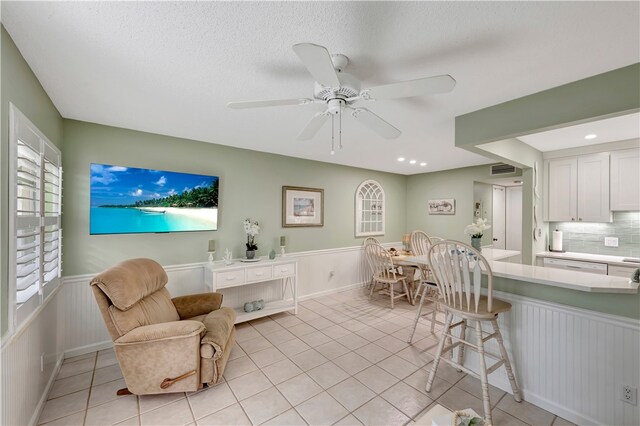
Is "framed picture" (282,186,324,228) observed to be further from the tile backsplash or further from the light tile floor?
the tile backsplash

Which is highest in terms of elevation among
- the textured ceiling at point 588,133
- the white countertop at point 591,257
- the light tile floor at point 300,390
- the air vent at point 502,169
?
the textured ceiling at point 588,133

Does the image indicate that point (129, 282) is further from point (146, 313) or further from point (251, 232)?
point (251, 232)

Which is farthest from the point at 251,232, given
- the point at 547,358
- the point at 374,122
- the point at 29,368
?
the point at 547,358

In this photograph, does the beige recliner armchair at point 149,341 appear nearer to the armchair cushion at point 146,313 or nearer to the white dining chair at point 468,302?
the armchair cushion at point 146,313

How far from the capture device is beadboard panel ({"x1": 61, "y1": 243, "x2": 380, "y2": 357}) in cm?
269

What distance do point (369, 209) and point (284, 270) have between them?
2446 millimetres

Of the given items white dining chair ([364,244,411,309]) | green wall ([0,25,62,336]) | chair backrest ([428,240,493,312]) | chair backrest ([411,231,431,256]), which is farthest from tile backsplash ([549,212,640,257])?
green wall ([0,25,62,336])

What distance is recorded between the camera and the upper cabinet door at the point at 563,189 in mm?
3721

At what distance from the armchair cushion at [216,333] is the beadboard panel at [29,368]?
3.32 ft

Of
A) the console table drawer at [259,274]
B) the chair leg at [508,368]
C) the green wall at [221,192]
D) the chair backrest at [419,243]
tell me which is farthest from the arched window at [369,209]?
the chair leg at [508,368]

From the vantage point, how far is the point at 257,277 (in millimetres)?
3490

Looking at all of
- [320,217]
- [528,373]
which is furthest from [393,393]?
[320,217]

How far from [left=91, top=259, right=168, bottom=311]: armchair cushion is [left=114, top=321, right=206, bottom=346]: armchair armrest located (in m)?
0.20

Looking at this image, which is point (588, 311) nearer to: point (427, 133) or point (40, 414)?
point (427, 133)
